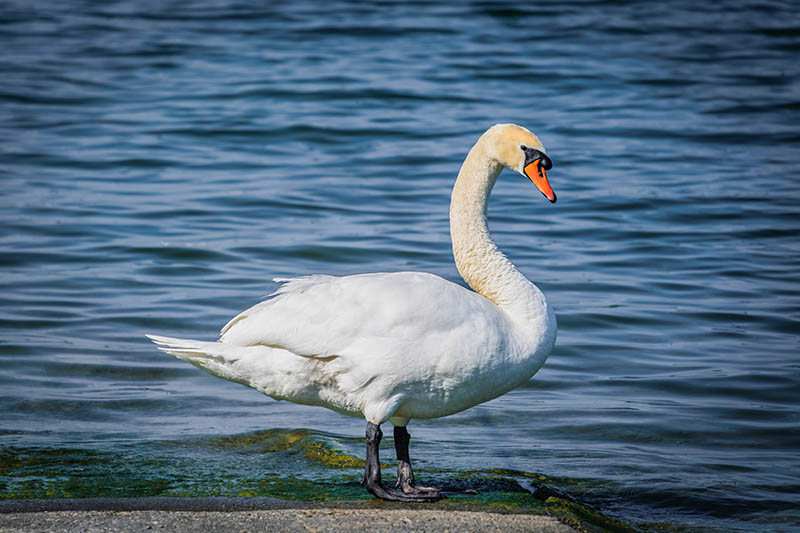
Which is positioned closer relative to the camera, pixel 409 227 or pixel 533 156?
pixel 533 156

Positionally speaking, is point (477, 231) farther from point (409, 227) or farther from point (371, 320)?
point (409, 227)

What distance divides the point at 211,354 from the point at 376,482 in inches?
39.4

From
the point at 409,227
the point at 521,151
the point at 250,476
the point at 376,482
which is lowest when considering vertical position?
the point at 250,476

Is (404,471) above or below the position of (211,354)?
below

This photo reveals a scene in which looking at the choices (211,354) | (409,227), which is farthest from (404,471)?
(409,227)

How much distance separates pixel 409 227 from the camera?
12.7 m

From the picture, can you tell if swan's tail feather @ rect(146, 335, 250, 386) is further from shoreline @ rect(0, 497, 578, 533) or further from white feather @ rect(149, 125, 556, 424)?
shoreline @ rect(0, 497, 578, 533)

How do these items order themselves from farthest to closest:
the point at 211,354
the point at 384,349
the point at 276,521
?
the point at 211,354 < the point at 384,349 < the point at 276,521

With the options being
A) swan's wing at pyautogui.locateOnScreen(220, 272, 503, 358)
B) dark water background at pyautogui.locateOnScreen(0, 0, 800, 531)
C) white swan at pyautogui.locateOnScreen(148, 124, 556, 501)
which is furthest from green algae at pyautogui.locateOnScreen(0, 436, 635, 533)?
swan's wing at pyautogui.locateOnScreen(220, 272, 503, 358)

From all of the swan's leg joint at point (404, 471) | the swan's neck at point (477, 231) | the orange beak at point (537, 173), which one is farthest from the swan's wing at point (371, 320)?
the orange beak at point (537, 173)

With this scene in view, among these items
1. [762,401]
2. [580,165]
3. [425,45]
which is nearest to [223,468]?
[762,401]

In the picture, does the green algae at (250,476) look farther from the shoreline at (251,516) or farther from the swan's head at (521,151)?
the swan's head at (521,151)

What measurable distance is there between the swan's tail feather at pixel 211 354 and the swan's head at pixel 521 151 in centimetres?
174

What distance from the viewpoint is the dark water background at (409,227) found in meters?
6.75
